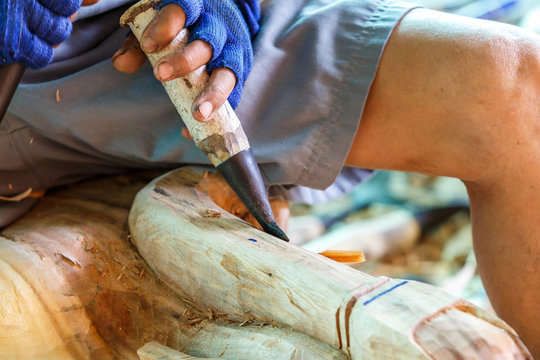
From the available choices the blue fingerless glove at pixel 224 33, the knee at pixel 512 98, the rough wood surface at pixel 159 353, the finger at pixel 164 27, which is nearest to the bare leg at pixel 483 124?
the knee at pixel 512 98

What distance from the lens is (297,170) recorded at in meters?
0.85

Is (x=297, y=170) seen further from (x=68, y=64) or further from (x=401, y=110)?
(x=68, y=64)

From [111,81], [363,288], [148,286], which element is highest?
[111,81]

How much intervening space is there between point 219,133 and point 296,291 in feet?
0.80

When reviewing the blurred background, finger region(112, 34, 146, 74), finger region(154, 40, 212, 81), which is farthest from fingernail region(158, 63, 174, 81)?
the blurred background

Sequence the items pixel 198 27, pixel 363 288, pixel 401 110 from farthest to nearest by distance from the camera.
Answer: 1. pixel 401 110
2. pixel 198 27
3. pixel 363 288

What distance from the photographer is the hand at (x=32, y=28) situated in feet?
2.09

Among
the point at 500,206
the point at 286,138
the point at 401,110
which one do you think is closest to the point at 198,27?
the point at 286,138

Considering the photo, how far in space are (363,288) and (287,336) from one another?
0.11 m

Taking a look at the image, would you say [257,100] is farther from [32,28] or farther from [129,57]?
[32,28]

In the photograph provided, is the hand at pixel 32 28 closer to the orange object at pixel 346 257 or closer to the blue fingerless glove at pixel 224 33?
the blue fingerless glove at pixel 224 33

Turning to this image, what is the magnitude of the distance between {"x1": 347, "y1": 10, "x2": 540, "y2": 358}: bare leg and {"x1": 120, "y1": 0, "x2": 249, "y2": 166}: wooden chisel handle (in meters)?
0.25

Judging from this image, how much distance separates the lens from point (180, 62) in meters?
0.67

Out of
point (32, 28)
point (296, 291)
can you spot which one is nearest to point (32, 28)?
point (32, 28)
